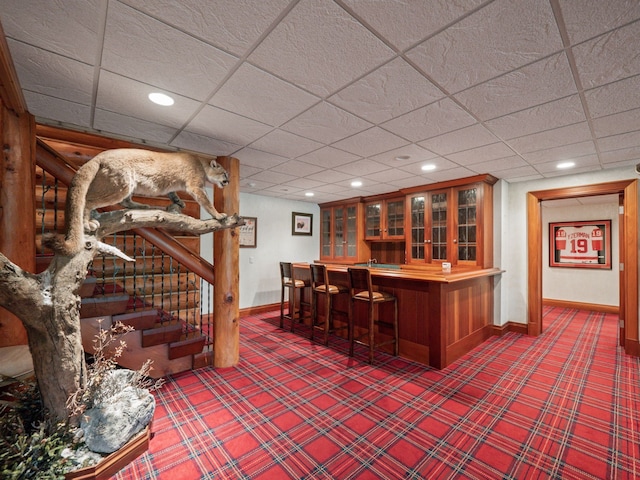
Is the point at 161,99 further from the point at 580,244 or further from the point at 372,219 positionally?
the point at 580,244

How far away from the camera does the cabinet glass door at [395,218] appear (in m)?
5.34

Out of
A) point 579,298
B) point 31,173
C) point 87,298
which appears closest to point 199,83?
point 31,173

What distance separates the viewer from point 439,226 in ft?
15.1

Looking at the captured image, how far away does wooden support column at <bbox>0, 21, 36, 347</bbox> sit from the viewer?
1.91 meters

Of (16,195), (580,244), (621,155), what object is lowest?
(580,244)

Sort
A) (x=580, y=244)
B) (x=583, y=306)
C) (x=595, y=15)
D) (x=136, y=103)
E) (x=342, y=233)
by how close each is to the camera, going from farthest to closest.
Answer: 1. (x=342, y=233)
2. (x=580, y=244)
3. (x=583, y=306)
4. (x=136, y=103)
5. (x=595, y=15)

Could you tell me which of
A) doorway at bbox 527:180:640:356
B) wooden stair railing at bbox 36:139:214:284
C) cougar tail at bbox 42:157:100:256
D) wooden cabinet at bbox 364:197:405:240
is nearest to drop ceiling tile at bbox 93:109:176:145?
wooden stair railing at bbox 36:139:214:284

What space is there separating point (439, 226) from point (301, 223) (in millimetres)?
2969

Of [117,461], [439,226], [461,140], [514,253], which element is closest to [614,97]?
[461,140]

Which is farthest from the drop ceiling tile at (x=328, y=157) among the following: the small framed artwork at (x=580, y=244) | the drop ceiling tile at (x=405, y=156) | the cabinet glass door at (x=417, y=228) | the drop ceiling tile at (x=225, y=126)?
the small framed artwork at (x=580, y=244)

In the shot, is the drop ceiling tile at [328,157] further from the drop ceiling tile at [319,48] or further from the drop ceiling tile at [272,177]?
the drop ceiling tile at [319,48]

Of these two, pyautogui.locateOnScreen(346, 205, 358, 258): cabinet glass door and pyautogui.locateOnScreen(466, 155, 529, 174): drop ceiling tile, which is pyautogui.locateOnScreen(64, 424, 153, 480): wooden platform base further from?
pyautogui.locateOnScreen(346, 205, 358, 258): cabinet glass door

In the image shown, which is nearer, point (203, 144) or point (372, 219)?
point (203, 144)

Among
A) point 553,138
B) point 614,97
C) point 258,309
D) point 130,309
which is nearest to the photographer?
point 614,97
